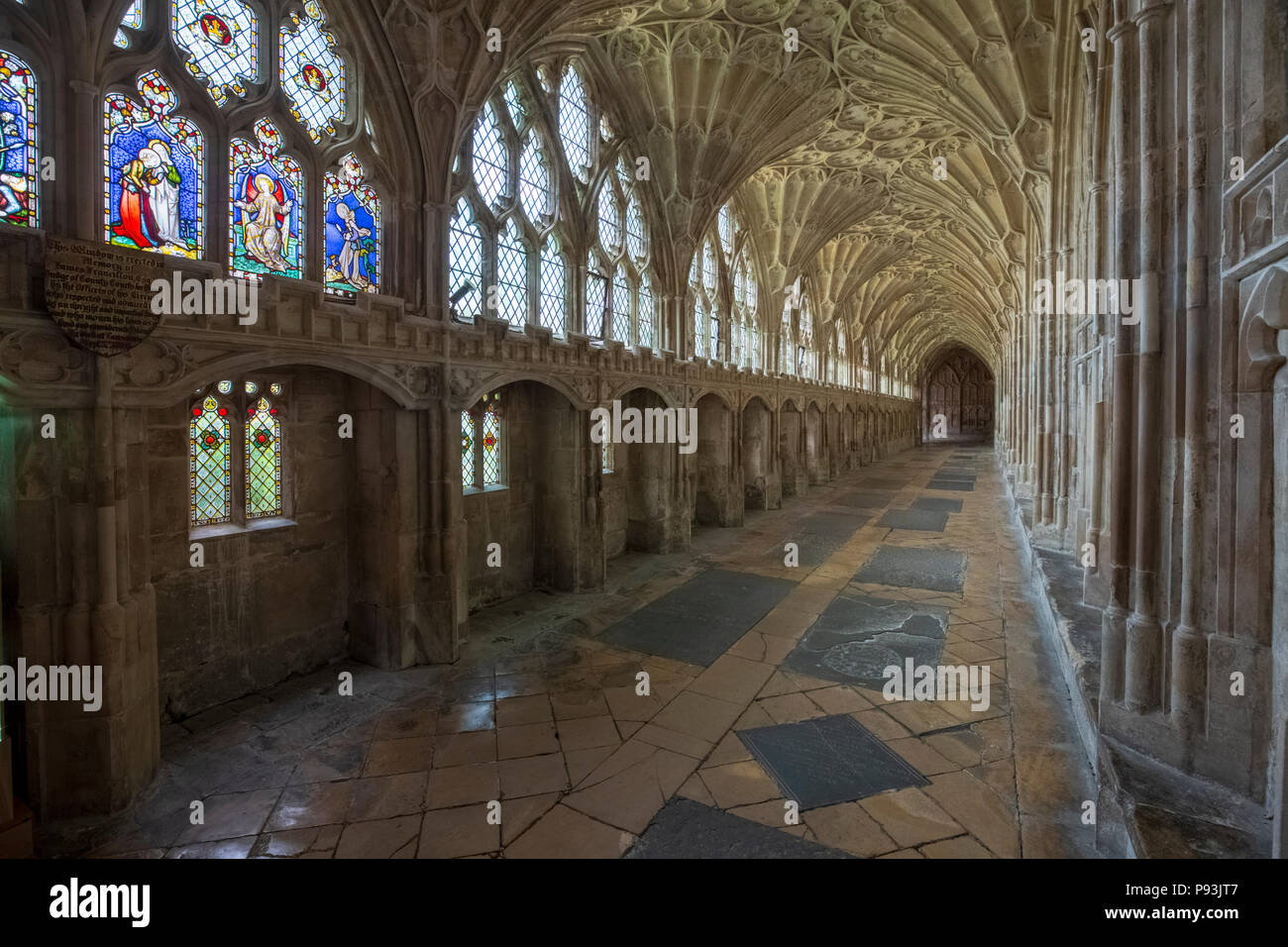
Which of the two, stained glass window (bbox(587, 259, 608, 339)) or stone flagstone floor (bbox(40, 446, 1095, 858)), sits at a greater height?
stained glass window (bbox(587, 259, 608, 339))

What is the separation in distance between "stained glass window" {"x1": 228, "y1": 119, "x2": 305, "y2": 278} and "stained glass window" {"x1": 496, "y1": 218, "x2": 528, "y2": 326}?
8.43ft

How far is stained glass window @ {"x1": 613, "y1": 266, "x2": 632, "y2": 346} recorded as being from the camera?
10500 mm

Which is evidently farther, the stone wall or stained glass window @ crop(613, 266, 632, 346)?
stained glass window @ crop(613, 266, 632, 346)

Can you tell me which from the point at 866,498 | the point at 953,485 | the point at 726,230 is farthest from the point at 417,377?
the point at 953,485

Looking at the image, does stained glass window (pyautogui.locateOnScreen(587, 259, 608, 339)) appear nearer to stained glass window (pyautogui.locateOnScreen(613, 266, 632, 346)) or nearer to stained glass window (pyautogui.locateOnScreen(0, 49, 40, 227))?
stained glass window (pyautogui.locateOnScreen(613, 266, 632, 346))

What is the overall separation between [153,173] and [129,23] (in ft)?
3.35

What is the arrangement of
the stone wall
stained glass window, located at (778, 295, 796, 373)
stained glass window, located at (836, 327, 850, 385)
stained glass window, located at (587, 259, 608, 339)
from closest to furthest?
the stone wall < stained glass window, located at (587, 259, 608, 339) < stained glass window, located at (778, 295, 796, 373) < stained glass window, located at (836, 327, 850, 385)

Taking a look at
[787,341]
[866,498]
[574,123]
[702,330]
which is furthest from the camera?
[787,341]

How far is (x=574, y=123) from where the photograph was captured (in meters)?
9.23

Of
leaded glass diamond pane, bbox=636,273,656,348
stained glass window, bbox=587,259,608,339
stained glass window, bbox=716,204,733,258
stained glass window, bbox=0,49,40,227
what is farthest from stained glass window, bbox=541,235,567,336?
stained glass window, bbox=716,204,733,258

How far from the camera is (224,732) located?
4.96 metres

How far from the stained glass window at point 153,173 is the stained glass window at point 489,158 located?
3.30 meters

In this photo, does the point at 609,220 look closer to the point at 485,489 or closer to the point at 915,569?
the point at 485,489
